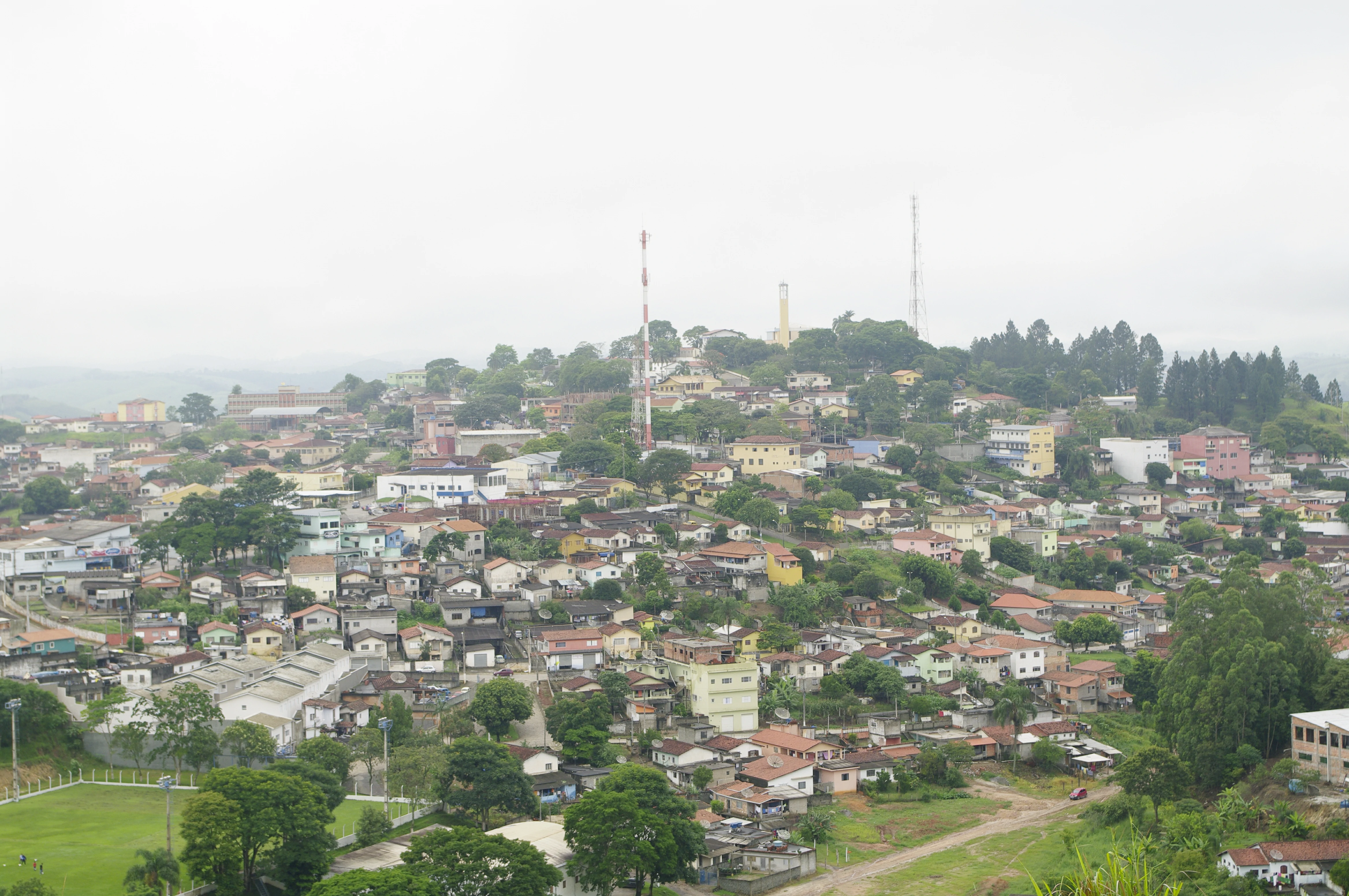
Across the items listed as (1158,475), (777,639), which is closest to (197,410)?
(777,639)

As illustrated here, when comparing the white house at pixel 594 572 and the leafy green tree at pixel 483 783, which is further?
the white house at pixel 594 572

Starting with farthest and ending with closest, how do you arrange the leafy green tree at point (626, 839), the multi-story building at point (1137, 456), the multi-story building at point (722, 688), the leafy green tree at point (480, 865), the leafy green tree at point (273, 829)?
the multi-story building at point (1137, 456)
the multi-story building at point (722, 688)
the leafy green tree at point (626, 839)
the leafy green tree at point (273, 829)
the leafy green tree at point (480, 865)

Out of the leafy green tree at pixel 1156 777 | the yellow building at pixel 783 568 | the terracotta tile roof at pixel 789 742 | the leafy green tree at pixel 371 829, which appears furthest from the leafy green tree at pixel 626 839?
the yellow building at pixel 783 568

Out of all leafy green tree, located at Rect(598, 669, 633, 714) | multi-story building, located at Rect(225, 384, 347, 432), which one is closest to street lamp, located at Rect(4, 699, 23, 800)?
leafy green tree, located at Rect(598, 669, 633, 714)

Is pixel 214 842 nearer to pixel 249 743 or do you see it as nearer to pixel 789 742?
pixel 249 743

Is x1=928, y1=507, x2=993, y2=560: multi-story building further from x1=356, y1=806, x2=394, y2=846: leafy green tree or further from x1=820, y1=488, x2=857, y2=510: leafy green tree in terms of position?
x1=356, y1=806, x2=394, y2=846: leafy green tree

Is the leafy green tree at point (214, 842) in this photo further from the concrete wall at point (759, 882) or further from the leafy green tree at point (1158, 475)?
the leafy green tree at point (1158, 475)

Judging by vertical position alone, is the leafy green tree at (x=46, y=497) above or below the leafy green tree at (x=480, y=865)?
above

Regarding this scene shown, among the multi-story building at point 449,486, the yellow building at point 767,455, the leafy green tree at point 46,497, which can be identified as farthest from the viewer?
the yellow building at point 767,455
